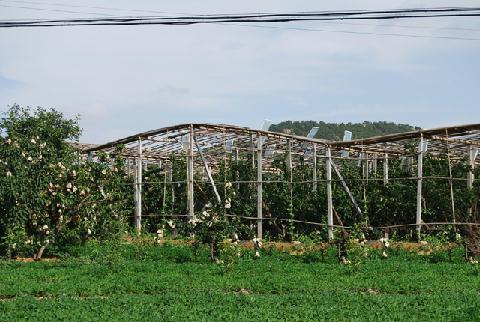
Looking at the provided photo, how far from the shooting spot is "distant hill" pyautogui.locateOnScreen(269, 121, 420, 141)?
4572 centimetres

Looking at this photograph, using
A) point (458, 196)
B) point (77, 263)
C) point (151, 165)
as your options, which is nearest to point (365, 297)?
point (77, 263)

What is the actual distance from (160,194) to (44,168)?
9.61m

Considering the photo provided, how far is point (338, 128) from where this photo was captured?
4672cm

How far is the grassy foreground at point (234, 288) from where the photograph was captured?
10117 millimetres

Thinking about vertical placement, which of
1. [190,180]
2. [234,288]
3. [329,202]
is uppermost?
[190,180]

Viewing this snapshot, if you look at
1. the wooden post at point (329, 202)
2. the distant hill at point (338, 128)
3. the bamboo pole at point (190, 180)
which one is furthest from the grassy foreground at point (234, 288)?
the distant hill at point (338, 128)

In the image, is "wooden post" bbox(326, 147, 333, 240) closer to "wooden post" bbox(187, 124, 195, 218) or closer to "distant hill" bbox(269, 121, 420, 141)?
"wooden post" bbox(187, 124, 195, 218)

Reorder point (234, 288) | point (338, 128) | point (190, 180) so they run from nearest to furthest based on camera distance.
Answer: point (234, 288), point (190, 180), point (338, 128)

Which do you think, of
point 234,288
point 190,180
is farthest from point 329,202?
point 234,288

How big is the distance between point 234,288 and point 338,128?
34.7 m

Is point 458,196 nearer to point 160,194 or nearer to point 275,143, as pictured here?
point 275,143

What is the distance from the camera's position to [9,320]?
9781mm

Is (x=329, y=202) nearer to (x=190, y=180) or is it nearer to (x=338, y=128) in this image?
(x=190, y=180)

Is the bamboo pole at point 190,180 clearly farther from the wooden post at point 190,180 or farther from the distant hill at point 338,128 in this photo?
the distant hill at point 338,128
